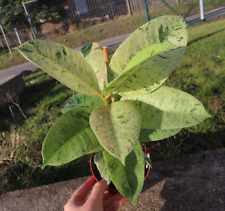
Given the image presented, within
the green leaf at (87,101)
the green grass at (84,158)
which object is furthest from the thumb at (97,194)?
the green grass at (84,158)

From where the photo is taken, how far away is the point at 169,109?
456 millimetres

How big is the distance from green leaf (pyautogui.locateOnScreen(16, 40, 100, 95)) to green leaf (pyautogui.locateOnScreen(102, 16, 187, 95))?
6 cm

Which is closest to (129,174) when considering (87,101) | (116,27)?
(87,101)

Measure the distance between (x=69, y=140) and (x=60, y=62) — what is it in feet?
→ 0.59

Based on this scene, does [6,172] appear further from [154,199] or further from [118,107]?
[118,107]

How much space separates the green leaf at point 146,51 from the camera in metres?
0.41

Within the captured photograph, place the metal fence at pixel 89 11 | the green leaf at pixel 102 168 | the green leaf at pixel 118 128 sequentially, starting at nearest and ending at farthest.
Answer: the green leaf at pixel 118 128, the green leaf at pixel 102 168, the metal fence at pixel 89 11

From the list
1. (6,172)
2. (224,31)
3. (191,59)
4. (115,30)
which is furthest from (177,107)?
(115,30)

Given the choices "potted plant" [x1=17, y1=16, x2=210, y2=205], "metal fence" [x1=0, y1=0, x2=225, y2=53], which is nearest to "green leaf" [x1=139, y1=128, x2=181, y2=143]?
"potted plant" [x1=17, y1=16, x2=210, y2=205]

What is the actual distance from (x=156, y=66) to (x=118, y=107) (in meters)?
0.13

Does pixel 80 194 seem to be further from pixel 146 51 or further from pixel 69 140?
pixel 146 51

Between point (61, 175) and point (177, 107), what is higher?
point (177, 107)

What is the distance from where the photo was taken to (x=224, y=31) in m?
3.92

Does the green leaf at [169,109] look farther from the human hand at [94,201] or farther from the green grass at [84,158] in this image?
the green grass at [84,158]
